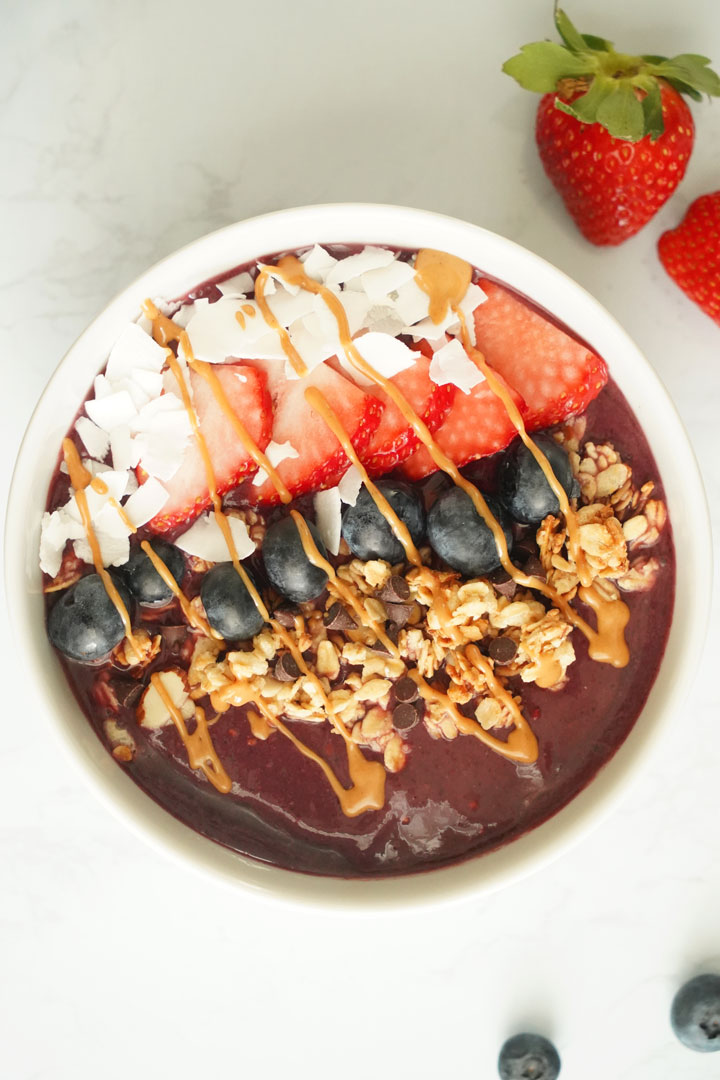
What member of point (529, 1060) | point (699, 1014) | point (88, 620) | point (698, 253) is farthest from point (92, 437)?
point (699, 1014)

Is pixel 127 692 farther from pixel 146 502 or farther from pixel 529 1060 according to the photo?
pixel 529 1060

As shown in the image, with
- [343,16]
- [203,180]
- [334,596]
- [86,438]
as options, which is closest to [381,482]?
[334,596]

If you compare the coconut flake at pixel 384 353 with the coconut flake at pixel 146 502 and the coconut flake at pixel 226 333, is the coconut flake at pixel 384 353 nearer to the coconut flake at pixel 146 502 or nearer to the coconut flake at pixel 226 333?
the coconut flake at pixel 226 333

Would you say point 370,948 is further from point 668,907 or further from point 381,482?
point 381,482

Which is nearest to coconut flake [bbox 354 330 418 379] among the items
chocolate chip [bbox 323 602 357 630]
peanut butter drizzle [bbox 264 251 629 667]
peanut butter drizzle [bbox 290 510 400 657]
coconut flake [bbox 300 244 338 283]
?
peanut butter drizzle [bbox 264 251 629 667]

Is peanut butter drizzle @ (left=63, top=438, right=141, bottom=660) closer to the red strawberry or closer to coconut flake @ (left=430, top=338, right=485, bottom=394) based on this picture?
coconut flake @ (left=430, top=338, right=485, bottom=394)
